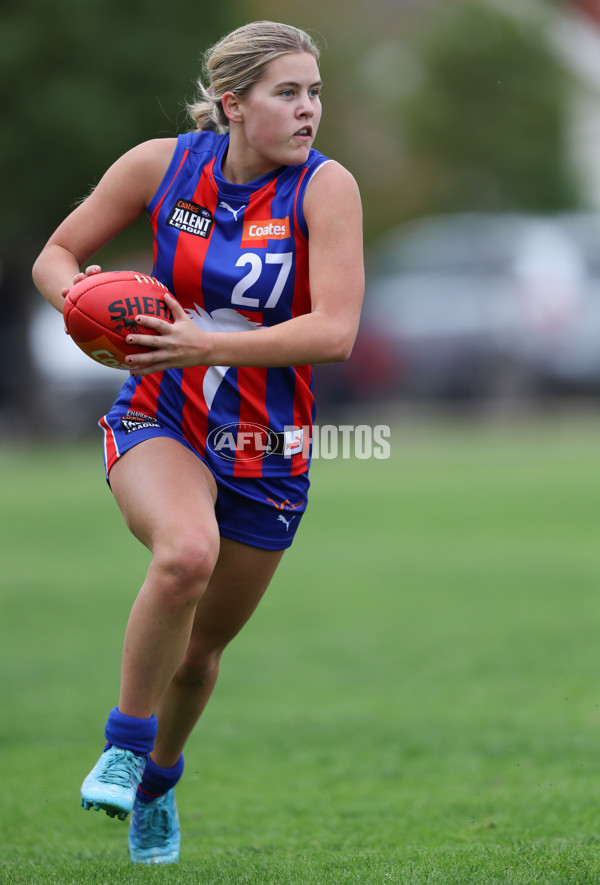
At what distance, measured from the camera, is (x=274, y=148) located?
162 inches

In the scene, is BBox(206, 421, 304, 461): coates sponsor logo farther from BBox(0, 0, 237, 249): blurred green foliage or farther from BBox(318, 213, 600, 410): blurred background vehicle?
BBox(318, 213, 600, 410): blurred background vehicle

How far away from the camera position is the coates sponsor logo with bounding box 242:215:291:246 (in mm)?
4098

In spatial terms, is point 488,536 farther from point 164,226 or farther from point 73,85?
point 73,85

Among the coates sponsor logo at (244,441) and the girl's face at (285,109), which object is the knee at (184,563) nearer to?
the coates sponsor logo at (244,441)

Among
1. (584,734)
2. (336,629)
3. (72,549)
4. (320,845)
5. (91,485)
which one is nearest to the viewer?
(320,845)

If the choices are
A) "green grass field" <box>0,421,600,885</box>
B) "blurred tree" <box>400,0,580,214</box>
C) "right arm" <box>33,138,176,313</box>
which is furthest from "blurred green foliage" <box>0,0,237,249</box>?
"blurred tree" <box>400,0,580,214</box>

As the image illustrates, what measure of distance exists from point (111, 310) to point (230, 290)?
17.1 inches

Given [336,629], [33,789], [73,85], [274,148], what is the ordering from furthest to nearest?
1. [73,85]
2. [336,629]
3. [33,789]
4. [274,148]

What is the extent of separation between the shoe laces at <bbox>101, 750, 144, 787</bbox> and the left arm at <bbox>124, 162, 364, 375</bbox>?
1.12 meters

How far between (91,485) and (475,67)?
84.4 ft

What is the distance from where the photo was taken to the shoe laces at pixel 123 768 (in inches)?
150

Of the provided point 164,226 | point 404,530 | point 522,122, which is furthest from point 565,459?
point 522,122

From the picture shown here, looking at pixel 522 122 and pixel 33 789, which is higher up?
pixel 522 122

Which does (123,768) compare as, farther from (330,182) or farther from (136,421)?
(330,182)
